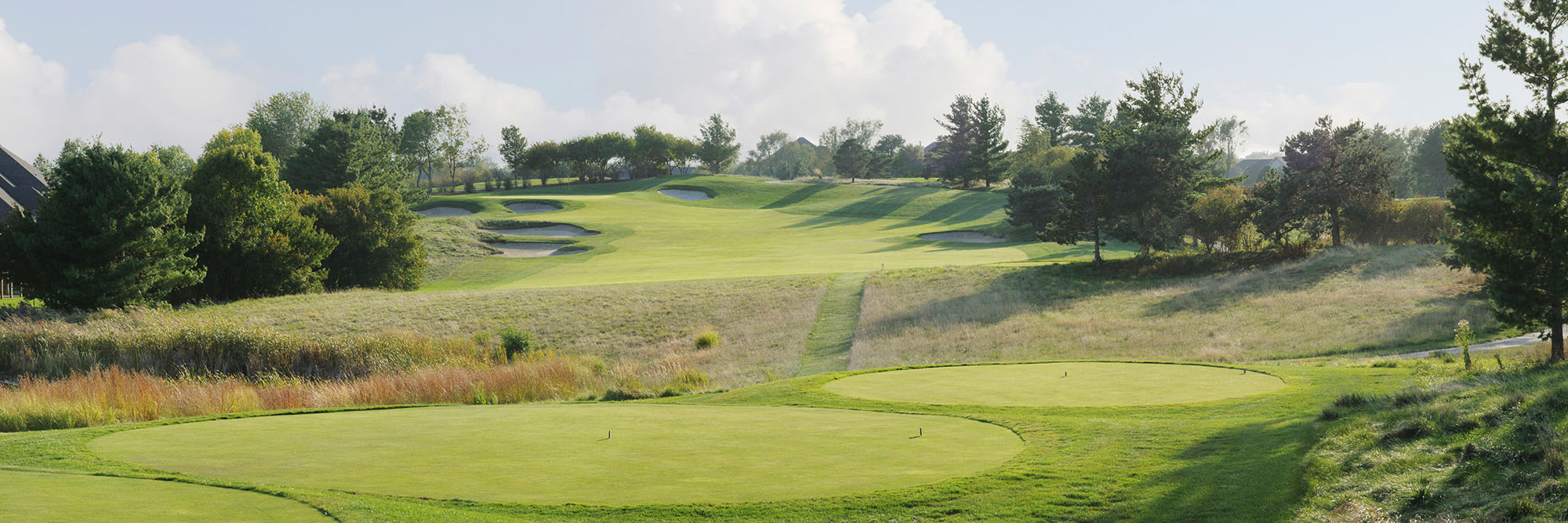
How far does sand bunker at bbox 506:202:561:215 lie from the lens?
7638 centimetres

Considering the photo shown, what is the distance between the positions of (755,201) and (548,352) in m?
65.4

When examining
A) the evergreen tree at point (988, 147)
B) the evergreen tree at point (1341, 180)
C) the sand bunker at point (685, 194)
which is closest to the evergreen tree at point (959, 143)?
the evergreen tree at point (988, 147)

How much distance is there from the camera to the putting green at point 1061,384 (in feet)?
43.5

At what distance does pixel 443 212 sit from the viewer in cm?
7494

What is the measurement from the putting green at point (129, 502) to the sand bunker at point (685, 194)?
86.4 m

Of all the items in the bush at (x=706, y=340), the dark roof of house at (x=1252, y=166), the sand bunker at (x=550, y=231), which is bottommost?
the bush at (x=706, y=340)

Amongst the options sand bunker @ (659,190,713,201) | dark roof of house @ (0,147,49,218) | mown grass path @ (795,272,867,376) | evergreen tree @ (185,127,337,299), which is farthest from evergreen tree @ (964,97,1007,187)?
dark roof of house @ (0,147,49,218)

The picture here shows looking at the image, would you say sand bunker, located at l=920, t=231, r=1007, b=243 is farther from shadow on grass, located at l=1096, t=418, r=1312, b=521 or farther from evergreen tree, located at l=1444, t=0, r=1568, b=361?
shadow on grass, located at l=1096, t=418, r=1312, b=521

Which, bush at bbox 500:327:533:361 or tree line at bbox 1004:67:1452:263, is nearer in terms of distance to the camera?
bush at bbox 500:327:533:361

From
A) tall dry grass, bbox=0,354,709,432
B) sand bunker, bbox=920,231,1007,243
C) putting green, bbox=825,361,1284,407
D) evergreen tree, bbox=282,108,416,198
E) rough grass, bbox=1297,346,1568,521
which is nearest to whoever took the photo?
rough grass, bbox=1297,346,1568,521

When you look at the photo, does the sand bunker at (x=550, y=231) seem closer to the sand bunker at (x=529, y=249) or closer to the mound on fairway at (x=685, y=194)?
the sand bunker at (x=529, y=249)

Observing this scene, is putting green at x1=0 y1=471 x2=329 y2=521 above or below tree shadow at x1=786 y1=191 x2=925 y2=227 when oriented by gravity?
below

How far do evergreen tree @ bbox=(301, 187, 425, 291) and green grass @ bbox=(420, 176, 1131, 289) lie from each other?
8.07 ft

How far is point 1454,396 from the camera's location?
10.0 m
